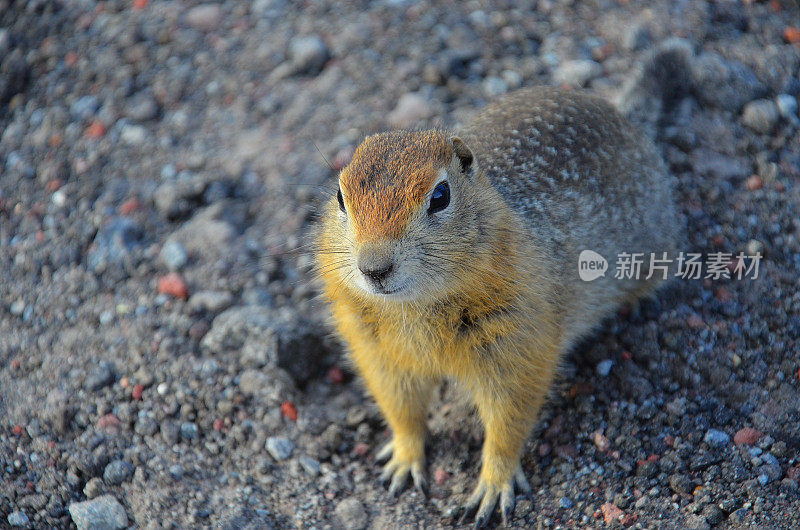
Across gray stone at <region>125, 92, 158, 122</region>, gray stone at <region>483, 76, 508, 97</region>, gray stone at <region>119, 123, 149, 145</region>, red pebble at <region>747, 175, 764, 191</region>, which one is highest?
gray stone at <region>125, 92, 158, 122</region>

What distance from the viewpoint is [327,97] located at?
5238 mm

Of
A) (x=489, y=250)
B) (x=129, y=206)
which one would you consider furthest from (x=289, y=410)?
(x=129, y=206)

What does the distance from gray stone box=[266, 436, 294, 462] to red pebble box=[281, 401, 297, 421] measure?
0.13 m

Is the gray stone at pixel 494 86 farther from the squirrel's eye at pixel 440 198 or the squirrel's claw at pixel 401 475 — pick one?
the squirrel's claw at pixel 401 475

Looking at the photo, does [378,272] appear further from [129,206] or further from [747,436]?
[129,206]

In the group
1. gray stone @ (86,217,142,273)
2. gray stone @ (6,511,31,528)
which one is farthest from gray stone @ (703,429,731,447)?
gray stone @ (86,217,142,273)

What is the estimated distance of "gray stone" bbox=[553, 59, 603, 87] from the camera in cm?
518

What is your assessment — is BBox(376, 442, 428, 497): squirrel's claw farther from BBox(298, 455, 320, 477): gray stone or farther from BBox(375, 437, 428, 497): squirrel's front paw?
BBox(298, 455, 320, 477): gray stone

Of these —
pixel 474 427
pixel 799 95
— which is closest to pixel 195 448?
pixel 474 427

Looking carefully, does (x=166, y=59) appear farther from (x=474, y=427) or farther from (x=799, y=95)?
(x=799, y=95)

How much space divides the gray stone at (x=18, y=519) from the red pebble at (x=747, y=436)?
10.4 ft

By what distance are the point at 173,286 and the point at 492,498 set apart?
82.9 inches

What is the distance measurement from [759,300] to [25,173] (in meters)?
4.50

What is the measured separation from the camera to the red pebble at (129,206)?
15.8 ft
